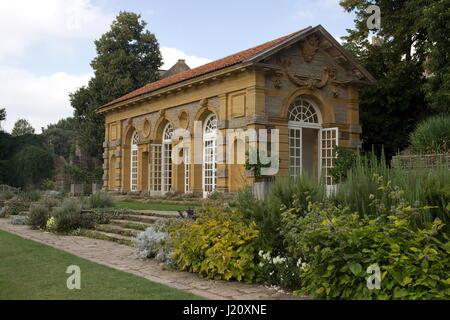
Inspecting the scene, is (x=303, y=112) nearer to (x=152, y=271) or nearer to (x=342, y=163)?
(x=342, y=163)

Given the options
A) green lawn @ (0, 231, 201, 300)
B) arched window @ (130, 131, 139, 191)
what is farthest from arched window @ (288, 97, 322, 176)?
arched window @ (130, 131, 139, 191)

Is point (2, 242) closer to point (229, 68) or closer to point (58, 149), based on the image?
point (229, 68)

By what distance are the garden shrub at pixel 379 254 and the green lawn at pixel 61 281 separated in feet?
4.87

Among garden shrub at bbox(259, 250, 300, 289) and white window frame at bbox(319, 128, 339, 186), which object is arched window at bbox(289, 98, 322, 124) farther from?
garden shrub at bbox(259, 250, 300, 289)

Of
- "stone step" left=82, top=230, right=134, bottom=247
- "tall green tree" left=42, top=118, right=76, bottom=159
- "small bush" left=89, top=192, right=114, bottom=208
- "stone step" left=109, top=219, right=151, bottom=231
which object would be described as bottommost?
"stone step" left=82, top=230, right=134, bottom=247

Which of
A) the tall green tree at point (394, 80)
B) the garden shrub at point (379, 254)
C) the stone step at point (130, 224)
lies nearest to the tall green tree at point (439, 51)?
the tall green tree at point (394, 80)

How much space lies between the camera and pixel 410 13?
19.8m

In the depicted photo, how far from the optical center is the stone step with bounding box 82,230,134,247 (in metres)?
10.4

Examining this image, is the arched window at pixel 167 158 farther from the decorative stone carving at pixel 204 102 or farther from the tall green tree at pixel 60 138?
the tall green tree at pixel 60 138

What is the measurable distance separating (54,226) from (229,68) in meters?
7.52

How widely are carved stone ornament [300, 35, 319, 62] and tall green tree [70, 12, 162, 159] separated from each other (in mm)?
19231

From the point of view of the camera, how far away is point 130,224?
11797mm

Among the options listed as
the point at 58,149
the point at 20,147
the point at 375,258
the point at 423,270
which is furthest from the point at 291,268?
the point at 58,149
